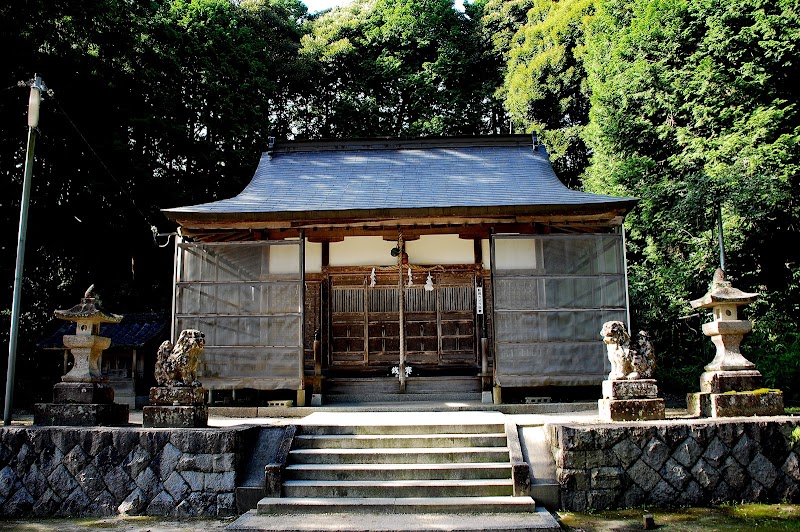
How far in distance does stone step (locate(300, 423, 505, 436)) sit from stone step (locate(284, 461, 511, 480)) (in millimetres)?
695

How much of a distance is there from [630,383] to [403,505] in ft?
10.5

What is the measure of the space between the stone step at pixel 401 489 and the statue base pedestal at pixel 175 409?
153 cm

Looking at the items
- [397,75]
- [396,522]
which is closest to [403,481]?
[396,522]

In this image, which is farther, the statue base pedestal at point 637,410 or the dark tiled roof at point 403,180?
the dark tiled roof at point 403,180

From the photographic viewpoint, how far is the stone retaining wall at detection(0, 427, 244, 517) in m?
6.66

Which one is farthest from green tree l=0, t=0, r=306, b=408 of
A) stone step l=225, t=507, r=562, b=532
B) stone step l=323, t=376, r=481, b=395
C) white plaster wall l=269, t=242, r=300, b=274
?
stone step l=225, t=507, r=562, b=532

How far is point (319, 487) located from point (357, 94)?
20.7m

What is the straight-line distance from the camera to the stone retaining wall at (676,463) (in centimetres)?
651

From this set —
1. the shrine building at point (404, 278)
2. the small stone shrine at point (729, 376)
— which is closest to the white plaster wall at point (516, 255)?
the shrine building at point (404, 278)

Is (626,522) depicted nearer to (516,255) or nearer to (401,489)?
(401,489)

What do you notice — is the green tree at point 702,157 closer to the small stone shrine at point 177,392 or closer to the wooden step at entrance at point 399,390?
the wooden step at entrance at point 399,390

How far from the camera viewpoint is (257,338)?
995cm

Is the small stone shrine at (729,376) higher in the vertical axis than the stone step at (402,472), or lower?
higher

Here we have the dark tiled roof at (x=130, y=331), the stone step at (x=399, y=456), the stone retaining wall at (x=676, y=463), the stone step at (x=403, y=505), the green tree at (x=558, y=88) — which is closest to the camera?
the stone step at (x=403, y=505)
